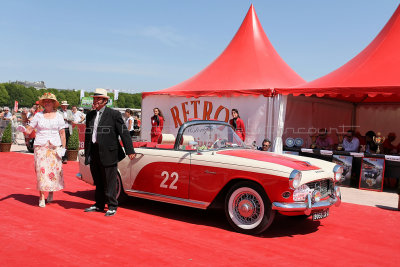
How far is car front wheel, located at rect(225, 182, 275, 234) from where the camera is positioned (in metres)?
4.58

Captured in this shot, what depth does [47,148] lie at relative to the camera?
19.0 ft

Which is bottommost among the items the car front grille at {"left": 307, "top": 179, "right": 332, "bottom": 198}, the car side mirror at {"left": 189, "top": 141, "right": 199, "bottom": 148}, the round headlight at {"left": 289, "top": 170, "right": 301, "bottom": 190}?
the car front grille at {"left": 307, "top": 179, "right": 332, "bottom": 198}

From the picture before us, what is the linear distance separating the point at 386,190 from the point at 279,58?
7.28 meters

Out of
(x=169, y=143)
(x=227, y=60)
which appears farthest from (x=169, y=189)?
(x=227, y=60)

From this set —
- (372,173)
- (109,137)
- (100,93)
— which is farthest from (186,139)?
(372,173)

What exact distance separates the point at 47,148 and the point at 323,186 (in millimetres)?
4113

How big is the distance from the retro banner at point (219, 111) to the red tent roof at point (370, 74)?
939 mm

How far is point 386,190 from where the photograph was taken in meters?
9.12

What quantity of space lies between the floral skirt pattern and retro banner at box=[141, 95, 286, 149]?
21.2ft

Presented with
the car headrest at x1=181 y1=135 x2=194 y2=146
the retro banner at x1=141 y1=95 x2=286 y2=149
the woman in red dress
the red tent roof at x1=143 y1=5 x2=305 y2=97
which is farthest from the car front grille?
the woman in red dress

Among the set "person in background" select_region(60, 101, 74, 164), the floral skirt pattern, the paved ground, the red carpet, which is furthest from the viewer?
"person in background" select_region(60, 101, 74, 164)

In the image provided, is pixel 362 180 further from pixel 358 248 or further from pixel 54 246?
pixel 54 246

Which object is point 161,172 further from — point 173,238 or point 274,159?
point 274,159

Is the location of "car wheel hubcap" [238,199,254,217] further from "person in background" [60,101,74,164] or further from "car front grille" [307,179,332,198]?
"person in background" [60,101,74,164]
